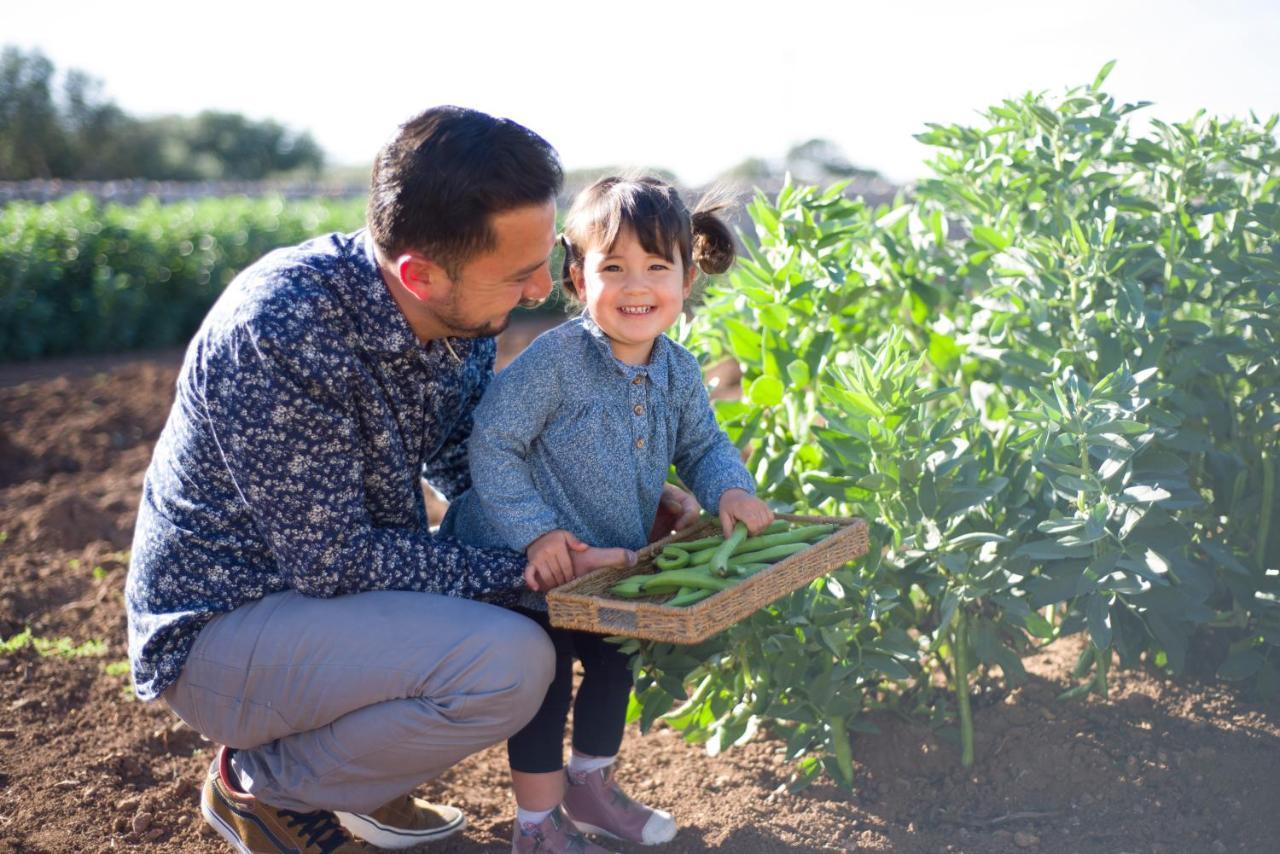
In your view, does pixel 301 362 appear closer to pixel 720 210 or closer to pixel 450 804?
pixel 720 210

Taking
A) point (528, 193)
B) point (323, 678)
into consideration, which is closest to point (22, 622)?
point (323, 678)

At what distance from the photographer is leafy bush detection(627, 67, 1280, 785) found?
93.2 inches

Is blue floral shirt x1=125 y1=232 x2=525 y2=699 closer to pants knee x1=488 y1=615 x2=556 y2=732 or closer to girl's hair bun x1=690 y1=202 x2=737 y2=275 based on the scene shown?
pants knee x1=488 y1=615 x2=556 y2=732

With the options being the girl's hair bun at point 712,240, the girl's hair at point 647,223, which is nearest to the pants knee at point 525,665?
the girl's hair at point 647,223

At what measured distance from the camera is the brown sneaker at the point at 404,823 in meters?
2.49

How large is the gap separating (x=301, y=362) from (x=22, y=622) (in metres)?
2.23

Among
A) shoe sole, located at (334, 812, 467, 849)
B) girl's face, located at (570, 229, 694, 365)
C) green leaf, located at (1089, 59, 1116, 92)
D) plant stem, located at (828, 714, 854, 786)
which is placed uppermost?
green leaf, located at (1089, 59, 1116, 92)

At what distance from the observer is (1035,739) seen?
2.69 metres

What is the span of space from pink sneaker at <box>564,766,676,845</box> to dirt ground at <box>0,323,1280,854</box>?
60 millimetres

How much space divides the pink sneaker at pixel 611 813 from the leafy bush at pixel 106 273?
7688 mm

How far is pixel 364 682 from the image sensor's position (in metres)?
2.16

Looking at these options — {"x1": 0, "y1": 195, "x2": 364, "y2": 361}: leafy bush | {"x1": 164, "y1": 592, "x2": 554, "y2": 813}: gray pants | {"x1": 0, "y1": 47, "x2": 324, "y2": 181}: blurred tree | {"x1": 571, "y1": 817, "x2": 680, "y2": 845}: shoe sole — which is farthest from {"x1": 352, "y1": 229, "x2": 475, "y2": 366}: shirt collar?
{"x1": 0, "y1": 47, "x2": 324, "y2": 181}: blurred tree

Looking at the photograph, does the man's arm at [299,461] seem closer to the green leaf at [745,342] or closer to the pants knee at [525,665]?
the pants knee at [525,665]

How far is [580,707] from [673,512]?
0.45 metres
